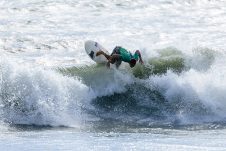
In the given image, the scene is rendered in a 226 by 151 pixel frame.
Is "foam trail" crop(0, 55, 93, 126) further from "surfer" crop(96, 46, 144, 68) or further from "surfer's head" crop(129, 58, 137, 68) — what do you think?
"surfer's head" crop(129, 58, 137, 68)

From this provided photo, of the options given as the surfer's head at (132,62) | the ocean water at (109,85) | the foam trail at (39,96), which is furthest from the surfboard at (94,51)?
the foam trail at (39,96)

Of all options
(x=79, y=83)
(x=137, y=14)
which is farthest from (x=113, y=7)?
(x=79, y=83)

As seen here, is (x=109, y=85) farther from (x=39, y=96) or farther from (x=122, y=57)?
(x=39, y=96)

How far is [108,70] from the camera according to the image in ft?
58.9

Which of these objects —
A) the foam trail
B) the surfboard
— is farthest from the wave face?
the surfboard

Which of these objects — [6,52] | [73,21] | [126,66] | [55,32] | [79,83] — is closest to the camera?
[79,83]

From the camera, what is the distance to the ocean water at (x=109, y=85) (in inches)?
529

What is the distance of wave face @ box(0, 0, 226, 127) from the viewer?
15938mm

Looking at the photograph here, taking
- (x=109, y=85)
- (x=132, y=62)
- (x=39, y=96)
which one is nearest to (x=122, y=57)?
(x=132, y=62)

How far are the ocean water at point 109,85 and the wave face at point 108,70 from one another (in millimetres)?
27

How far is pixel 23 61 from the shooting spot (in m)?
18.8

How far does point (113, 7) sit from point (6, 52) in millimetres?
7384

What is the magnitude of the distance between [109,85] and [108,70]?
1.72 feet

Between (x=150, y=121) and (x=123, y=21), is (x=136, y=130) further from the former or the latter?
(x=123, y=21)
